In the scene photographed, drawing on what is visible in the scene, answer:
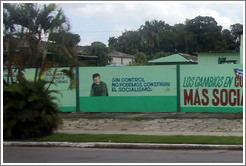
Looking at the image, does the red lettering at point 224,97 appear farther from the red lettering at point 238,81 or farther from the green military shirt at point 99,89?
the green military shirt at point 99,89

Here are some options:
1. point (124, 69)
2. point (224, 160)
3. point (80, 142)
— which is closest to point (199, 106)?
point (124, 69)

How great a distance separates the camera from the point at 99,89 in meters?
17.0

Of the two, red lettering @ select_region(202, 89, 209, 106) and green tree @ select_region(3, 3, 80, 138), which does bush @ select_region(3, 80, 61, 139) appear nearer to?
green tree @ select_region(3, 3, 80, 138)

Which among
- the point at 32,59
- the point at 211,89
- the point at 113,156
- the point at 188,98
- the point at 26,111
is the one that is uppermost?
the point at 32,59

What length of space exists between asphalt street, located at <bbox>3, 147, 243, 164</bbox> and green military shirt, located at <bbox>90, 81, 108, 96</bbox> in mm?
6301

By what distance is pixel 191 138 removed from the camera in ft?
36.9

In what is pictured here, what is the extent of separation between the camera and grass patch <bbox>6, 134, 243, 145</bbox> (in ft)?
35.4

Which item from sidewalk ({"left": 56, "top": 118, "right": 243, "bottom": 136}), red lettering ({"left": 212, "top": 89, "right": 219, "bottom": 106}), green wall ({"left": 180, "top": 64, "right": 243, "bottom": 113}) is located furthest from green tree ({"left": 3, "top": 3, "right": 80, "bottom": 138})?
red lettering ({"left": 212, "top": 89, "right": 219, "bottom": 106})

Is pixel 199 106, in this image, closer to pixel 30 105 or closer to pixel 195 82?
pixel 195 82

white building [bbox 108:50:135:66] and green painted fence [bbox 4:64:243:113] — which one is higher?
white building [bbox 108:50:135:66]

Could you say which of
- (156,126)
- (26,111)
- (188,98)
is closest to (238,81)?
(188,98)

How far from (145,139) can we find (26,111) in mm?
3522

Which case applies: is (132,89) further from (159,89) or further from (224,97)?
(224,97)

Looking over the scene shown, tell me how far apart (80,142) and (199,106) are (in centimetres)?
626
